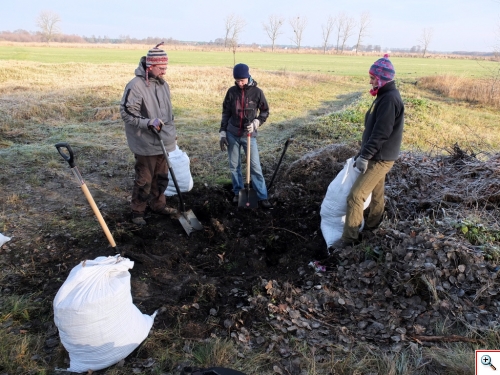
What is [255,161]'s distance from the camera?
16.2ft

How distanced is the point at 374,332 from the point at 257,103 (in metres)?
3.15

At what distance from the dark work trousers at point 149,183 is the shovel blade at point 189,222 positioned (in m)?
0.47

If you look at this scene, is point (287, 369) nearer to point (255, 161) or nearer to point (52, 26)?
point (255, 161)

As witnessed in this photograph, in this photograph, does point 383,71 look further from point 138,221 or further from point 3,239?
point 3,239

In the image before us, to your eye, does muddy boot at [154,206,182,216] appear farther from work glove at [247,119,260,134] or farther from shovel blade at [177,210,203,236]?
work glove at [247,119,260,134]

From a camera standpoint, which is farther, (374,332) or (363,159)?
(363,159)

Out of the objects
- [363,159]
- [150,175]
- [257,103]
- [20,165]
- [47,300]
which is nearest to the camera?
[47,300]

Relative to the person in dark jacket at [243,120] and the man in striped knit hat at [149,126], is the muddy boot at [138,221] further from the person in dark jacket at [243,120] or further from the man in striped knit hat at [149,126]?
the person in dark jacket at [243,120]

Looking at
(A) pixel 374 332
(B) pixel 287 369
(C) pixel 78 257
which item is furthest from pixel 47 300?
(A) pixel 374 332

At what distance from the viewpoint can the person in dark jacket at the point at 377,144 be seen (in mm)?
3143

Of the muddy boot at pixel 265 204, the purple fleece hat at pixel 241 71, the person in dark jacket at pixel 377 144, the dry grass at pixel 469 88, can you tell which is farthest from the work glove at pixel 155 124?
the dry grass at pixel 469 88

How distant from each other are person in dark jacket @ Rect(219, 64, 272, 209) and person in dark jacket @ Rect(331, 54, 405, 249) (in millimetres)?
1603

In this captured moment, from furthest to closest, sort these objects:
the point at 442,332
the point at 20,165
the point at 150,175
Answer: the point at 20,165
the point at 150,175
the point at 442,332

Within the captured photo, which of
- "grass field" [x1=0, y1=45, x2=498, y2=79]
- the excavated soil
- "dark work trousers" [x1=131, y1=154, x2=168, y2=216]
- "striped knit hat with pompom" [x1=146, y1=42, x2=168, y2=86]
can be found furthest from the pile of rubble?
"grass field" [x1=0, y1=45, x2=498, y2=79]
